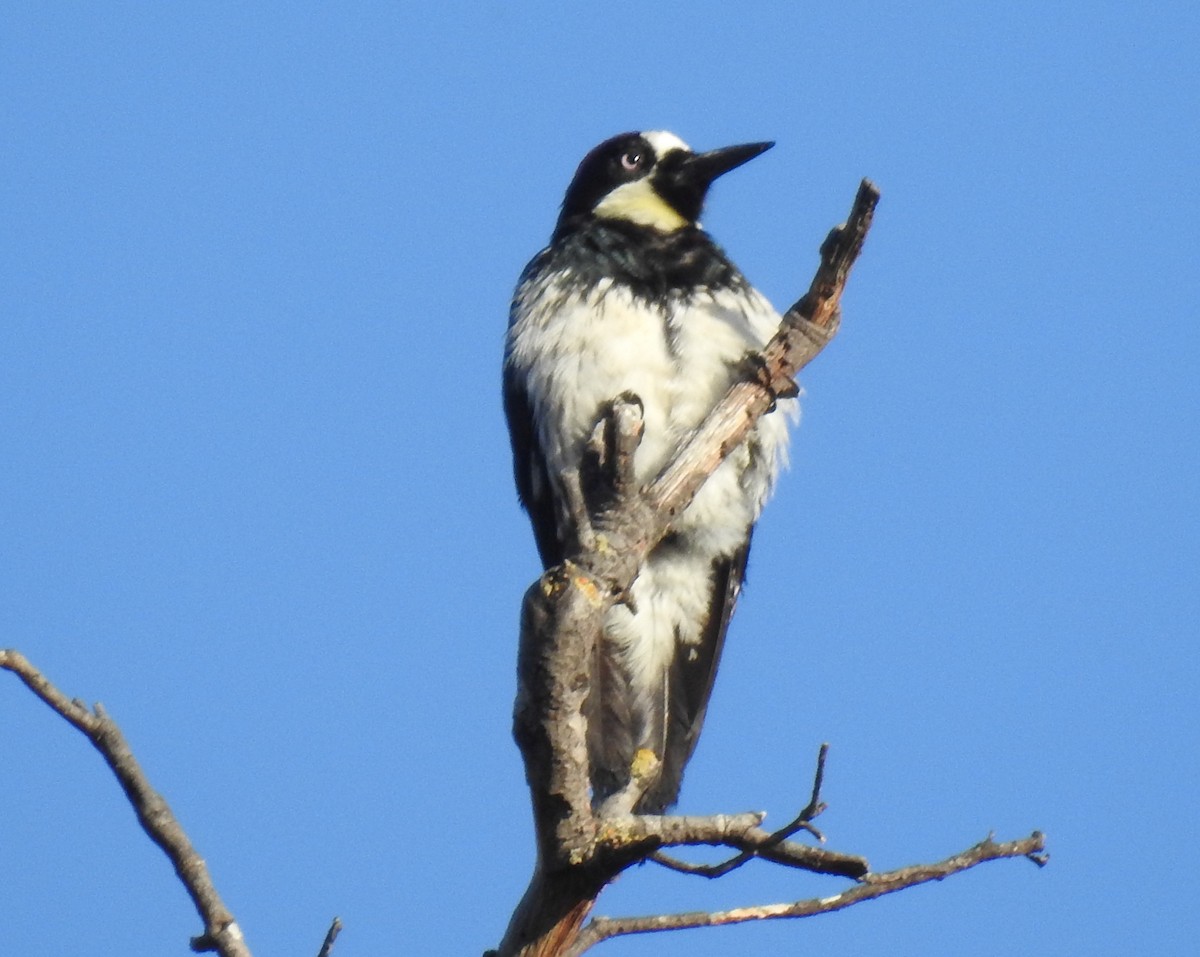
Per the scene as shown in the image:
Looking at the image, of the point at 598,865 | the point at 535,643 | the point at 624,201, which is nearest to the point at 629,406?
the point at 535,643

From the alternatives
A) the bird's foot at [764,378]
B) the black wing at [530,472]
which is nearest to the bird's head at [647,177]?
the black wing at [530,472]

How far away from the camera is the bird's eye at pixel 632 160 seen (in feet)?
21.7

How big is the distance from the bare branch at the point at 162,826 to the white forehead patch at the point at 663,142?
148 inches

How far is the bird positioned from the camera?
5492 millimetres

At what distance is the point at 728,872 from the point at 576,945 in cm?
37

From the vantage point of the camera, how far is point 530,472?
6000 millimetres

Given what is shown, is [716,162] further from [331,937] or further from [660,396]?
[331,937]

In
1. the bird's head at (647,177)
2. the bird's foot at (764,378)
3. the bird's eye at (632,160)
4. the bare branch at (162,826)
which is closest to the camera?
the bare branch at (162,826)

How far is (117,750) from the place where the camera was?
140 inches

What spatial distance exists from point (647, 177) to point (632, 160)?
0.35 ft

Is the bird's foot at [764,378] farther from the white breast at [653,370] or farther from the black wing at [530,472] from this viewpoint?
the black wing at [530,472]

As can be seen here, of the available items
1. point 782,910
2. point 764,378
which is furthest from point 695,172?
point 782,910

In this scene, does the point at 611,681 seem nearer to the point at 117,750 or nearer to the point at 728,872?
the point at 728,872

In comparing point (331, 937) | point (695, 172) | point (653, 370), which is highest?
point (695, 172)
